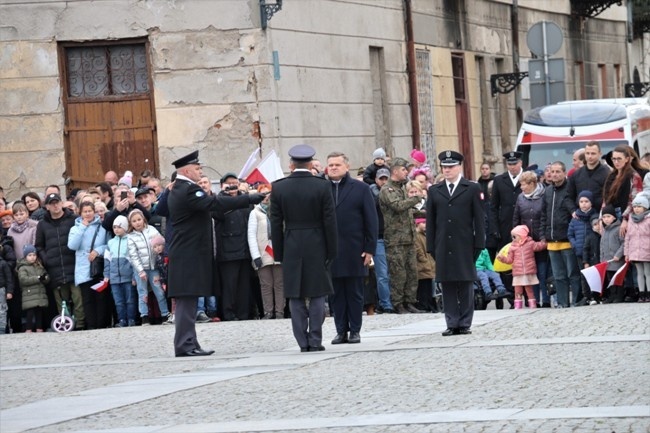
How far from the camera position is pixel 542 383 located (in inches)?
501

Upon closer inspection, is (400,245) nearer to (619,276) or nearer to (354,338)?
(619,276)

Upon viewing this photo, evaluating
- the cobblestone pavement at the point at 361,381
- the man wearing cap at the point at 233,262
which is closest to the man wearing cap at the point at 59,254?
the man wearing cap at the point at 233,262

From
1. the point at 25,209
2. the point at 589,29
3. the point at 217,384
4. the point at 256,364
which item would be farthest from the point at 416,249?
the point at 589,29

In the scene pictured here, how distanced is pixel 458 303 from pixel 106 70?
11993 millimetres

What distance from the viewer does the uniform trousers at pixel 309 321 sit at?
16969 millimetres

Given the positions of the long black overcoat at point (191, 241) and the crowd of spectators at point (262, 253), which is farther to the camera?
the crowd of spectators at point (262, 253)

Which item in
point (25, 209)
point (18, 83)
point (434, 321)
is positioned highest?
point (18, 83)

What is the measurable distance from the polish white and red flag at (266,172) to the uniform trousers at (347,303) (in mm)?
6254

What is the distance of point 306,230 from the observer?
17.0 m

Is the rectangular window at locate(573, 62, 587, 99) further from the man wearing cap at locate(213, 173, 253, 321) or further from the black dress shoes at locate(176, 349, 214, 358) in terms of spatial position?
the black dress shoes at locate(176, 349, 214, 358)

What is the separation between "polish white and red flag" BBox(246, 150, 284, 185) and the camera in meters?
23.8

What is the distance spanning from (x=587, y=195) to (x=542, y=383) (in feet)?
33.1

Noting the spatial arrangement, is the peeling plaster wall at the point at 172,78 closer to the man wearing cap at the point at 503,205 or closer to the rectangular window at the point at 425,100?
the man wearing cap at the point at 503,205

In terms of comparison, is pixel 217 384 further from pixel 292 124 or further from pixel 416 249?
pixel 292 124
